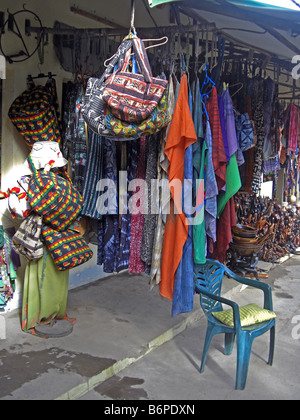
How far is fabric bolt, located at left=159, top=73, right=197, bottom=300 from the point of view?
3.43 metres

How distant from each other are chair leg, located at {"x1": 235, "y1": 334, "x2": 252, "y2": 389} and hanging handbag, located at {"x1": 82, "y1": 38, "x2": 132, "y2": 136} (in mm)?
1905

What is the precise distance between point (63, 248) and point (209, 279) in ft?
4.39

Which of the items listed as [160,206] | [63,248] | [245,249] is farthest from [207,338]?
[245,249]

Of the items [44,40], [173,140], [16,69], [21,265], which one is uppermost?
[44,40]

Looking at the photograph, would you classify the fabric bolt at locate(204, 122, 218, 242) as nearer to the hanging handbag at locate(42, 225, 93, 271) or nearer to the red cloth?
the red cloth

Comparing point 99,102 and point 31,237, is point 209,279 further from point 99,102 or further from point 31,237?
point 99,102

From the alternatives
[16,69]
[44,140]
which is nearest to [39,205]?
[44,140]

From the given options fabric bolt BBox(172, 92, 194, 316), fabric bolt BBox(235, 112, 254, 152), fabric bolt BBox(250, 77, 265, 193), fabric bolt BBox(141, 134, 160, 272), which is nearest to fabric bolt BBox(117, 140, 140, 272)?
fabric bolt BBox(141, 134, 160, 272)

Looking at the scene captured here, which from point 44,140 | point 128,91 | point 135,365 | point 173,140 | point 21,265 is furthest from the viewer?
point 21,265

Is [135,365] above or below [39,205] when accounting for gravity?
below

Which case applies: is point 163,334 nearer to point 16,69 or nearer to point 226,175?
point 226,175

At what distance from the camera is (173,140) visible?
11.3ft

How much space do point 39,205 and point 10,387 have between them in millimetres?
1439

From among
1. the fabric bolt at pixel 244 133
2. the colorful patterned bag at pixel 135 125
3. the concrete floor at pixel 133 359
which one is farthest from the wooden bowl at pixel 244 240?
the colorful patterned bag at pixel 135 125
